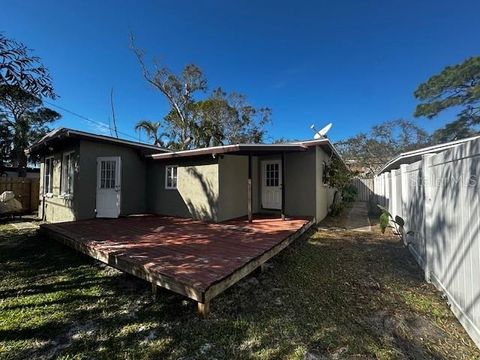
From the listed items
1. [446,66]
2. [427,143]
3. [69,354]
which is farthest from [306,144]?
[427,143]

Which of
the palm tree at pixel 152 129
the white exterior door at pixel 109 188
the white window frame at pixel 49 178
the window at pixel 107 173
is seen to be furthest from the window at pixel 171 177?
the palm tree at pixel 152 129

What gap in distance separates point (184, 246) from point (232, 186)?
3.96 m

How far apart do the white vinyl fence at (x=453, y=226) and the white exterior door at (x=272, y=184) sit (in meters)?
5.09

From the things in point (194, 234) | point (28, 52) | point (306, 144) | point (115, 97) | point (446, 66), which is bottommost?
point (194, 234)

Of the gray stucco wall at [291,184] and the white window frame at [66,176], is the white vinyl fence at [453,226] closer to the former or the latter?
the gray stucco wall at [291,184]

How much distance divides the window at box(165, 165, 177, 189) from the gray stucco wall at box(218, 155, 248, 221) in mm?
2274

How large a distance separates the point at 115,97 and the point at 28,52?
16.5m

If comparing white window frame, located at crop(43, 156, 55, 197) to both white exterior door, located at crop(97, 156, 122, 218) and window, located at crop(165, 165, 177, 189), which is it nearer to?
white exterior door, located at crop(97, 156, 122, 218)

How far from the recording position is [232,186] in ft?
29.0

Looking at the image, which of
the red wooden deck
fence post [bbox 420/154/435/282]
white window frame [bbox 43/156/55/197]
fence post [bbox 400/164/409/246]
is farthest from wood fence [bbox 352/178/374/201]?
white window frame [bbox 43/156/55/197]

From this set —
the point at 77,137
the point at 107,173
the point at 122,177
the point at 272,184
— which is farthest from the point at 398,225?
the point at 77,137

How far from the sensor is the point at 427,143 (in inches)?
1058

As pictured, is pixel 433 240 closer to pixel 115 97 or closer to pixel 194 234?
pixel 194 234

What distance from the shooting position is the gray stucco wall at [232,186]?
27.2 feet
